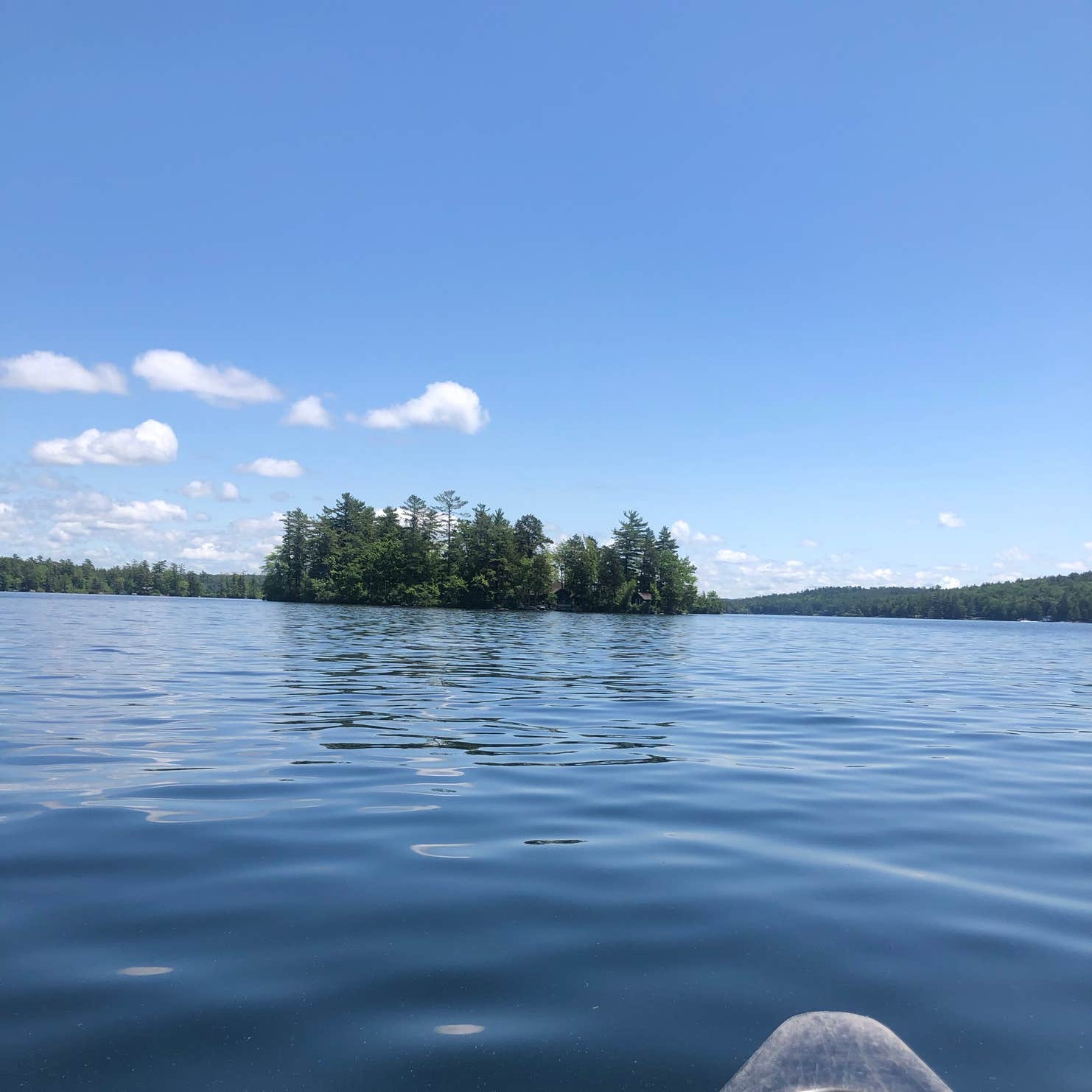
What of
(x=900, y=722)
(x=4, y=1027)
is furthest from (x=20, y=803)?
(x=900, y=722)

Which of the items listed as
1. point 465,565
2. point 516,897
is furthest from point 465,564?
point 516,897

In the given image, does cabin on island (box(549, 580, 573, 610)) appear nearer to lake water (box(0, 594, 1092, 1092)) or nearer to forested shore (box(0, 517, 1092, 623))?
forested shore (box(0, 517, 1092, 623))

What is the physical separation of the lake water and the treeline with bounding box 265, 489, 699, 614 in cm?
10904

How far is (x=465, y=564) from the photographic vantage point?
126m

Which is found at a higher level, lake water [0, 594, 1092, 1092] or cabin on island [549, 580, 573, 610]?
cabin on island [549, 580, 573, 610]

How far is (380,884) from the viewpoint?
18.1 ft

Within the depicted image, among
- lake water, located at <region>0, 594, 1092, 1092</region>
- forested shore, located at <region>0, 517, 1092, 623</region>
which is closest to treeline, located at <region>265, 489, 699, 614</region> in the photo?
forested shore, located at <region>0, 517, 1092, 623</region>

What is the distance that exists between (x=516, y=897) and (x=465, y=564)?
→ 397 feet

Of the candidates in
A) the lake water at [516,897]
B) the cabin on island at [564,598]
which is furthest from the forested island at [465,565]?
the lake water at [516,897]

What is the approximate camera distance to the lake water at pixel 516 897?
3.48 m

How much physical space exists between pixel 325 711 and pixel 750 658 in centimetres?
2281

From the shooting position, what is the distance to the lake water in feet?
11.4

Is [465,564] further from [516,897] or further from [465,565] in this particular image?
[516,897]

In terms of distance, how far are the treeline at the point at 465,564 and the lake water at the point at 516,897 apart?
109040mm
